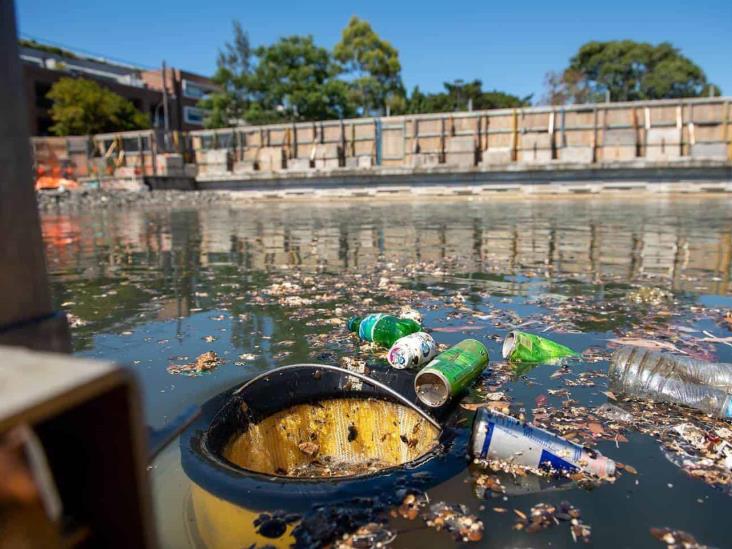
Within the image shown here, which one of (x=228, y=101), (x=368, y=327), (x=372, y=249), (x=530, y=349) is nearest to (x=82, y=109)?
(x=228, y=101)

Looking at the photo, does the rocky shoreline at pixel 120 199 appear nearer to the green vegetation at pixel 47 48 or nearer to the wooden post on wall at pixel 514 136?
the wooden post on wall at pixel 514 136

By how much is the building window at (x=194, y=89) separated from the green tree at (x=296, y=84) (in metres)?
24.7

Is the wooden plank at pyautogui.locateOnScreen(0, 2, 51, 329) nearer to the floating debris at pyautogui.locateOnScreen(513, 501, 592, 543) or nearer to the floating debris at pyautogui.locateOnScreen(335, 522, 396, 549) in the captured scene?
the floating debris at pyautogui.locateOnScreen(335, 522, 396, 549)

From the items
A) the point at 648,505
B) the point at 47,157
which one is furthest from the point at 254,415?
the point at 47,157

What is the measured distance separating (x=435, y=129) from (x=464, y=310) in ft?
69.8

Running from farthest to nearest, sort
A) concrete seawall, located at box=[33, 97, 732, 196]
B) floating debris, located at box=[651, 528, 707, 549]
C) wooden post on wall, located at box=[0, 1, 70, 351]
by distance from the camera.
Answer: concrete seawall, located at box=[33, 97, 732, 196], floating debris, located at box=[651, 528, 707, 549], wooden post on wall, located at box=[0, 1, 70, 351]

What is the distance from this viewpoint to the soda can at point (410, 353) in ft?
11.0

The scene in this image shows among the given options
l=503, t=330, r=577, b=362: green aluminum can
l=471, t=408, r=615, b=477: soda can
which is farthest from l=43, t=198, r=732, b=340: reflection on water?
l=471, t=408, r=615, b=477: soda can

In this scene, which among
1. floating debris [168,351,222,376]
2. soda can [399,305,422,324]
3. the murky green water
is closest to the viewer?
the murky green water

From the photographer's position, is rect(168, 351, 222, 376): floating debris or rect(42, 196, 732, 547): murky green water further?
rect(168, 351, 222, 376): floating debris

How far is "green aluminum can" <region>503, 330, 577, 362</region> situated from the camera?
12.2 feet

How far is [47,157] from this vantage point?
102 feet

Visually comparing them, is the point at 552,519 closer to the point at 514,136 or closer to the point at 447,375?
the point at 447,375

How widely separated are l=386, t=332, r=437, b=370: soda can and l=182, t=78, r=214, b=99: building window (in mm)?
67807
